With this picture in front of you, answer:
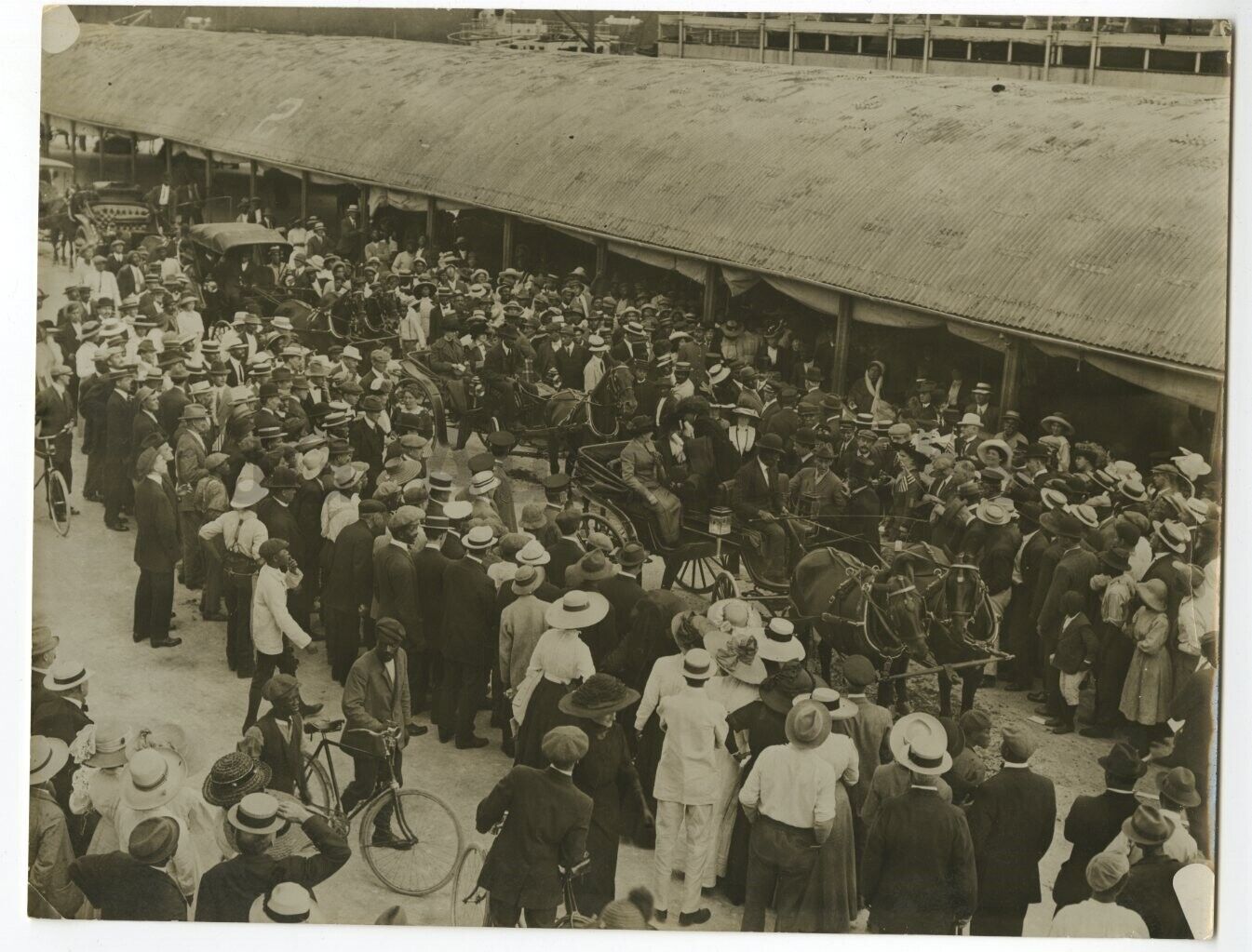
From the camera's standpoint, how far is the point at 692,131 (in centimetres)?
1269

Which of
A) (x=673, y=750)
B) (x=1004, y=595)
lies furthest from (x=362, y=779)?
(x=1004, y=595)

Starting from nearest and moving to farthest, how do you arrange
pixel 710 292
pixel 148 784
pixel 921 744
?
pixel 921 744, pixel 148 784, pixel 710 292

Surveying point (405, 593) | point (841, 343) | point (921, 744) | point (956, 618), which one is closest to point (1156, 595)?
point (956, 618)

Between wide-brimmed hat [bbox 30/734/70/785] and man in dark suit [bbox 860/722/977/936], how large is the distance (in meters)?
5.96

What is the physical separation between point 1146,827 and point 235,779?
6.52 meters

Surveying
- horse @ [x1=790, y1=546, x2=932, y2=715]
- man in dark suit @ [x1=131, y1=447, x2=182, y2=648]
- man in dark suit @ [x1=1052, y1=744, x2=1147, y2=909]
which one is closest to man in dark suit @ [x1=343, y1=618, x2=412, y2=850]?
man in dark suit @ [x1=131, y1=447, x2=182, y2=648]

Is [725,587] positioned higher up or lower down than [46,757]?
higher up

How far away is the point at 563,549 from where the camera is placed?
10383mm

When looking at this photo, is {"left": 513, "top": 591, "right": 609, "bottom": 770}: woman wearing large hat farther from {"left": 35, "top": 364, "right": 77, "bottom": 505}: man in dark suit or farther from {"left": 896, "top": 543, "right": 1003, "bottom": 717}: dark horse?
{"left": 35, "top": 364, "right": 77, "bottom": 505}: man in dark suit

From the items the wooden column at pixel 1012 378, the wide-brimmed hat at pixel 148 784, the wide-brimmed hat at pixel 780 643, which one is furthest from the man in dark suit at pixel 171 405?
the wooden column at pixel 1012 378

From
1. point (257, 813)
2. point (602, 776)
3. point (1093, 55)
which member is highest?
point (1093, 55)

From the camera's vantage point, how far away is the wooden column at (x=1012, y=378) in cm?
1077

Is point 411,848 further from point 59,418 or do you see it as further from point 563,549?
point 59,418

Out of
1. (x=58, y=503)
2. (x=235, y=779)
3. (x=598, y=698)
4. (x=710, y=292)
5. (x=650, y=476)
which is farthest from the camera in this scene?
(x=710, y=292)
